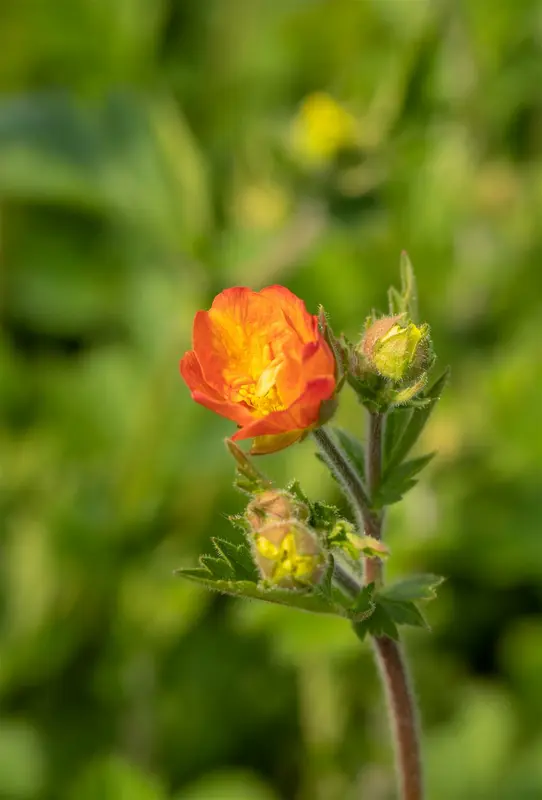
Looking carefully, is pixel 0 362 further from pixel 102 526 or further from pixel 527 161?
pixel 527 161

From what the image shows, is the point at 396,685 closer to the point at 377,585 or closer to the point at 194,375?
the point at 377,585

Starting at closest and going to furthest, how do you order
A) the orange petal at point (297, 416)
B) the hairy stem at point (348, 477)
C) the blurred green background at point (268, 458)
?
the orange petal at point (297, 416)
the hairy stem at point (348, 477)
the blurred green background at point (268, 458)

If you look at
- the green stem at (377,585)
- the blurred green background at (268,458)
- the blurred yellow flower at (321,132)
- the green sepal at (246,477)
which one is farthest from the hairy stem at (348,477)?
the blurred yellow flower at (321,132)

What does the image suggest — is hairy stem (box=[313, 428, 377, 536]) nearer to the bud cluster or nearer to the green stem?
the green stem

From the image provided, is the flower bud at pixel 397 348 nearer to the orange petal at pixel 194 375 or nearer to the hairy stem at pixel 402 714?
the orange petal at pixel 194 375

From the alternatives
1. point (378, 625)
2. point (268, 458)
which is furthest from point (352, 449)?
point (268, 458)

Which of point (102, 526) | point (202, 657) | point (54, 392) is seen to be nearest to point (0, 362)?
point (54, 392)

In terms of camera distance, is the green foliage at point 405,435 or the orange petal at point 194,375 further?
the green foliage at point 405,435

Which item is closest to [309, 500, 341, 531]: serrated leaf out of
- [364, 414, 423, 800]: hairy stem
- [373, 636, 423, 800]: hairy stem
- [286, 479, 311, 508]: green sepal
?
[286, 479, 311, 508]: green sepal
